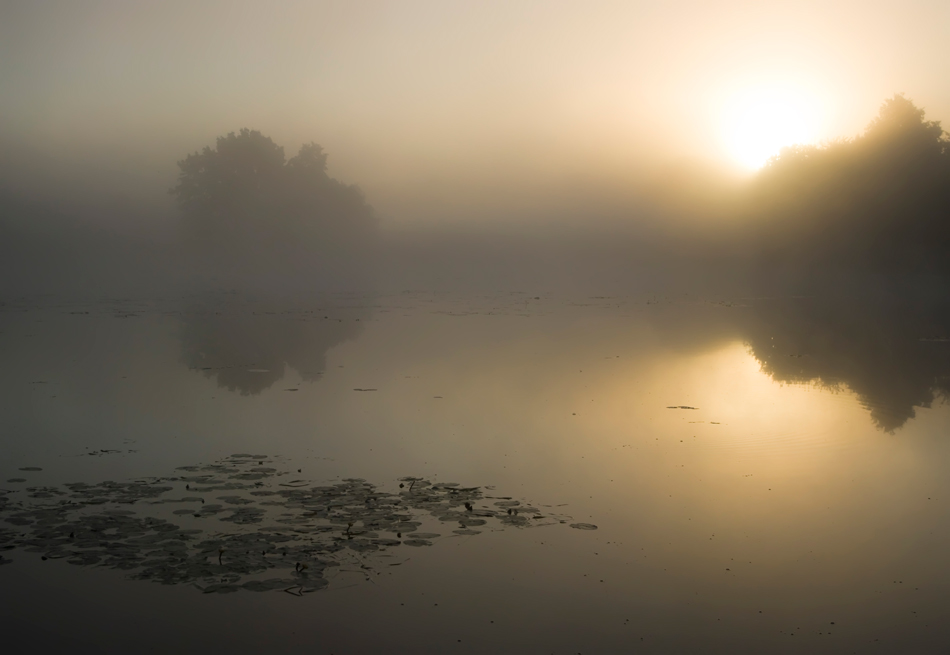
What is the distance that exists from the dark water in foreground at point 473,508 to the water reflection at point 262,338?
0.37 metres

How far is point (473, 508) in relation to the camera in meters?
9.41

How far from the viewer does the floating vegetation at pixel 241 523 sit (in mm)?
7598

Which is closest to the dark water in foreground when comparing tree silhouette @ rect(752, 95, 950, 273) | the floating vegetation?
the floating vegetation

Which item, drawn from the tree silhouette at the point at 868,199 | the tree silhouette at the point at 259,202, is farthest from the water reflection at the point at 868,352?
the tree silhouette at the point at 259,202

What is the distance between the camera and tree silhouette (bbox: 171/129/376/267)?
267 feet

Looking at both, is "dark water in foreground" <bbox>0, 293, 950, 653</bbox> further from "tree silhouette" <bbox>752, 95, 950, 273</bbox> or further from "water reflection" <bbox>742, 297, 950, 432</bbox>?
"tree silhouette" <bbox>752, 95, 950, 273</bbox>

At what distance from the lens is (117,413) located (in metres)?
14.7

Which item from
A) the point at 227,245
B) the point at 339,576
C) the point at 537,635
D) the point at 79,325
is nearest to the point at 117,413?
the point at 339,576

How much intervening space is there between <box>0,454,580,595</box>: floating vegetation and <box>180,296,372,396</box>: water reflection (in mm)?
7466

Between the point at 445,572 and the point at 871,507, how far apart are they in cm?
597

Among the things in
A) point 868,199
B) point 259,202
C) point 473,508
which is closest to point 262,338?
point 473,508

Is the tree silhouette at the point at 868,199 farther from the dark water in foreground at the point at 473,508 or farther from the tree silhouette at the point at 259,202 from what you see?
the tree silhouette at the point at 259,202

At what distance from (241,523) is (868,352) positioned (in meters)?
22.6

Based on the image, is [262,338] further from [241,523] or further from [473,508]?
[473,508]
